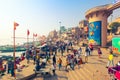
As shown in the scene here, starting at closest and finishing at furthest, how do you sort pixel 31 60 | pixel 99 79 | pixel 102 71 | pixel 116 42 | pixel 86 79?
pixel 99 79
pixel 86 79
pixel 102 71
pixel 116 42
pixel 31 60

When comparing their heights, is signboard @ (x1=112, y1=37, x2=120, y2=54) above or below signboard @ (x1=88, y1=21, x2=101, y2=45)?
below

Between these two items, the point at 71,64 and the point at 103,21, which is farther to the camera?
the point at 103,21

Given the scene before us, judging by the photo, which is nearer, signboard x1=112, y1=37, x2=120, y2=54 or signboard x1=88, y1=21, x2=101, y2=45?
signboard x1=112, y1=37, x2=120, y2=54

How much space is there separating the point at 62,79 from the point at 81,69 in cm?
314

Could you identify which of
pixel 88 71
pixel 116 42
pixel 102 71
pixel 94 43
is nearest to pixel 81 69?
pixel 88 71

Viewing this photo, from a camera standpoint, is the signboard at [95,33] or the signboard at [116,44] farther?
the signboard at [95,33]

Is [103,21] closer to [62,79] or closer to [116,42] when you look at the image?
[116,42]

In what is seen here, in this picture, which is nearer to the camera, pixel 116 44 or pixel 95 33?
pixel 116 44

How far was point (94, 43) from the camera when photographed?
35875mm

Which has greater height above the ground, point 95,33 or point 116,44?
point 95,33

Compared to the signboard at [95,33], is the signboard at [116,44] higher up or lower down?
lower down

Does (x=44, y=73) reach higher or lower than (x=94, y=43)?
lower

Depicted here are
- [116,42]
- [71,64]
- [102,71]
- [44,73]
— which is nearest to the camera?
[102,71]

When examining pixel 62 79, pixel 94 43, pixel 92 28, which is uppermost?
pixel 92 28
